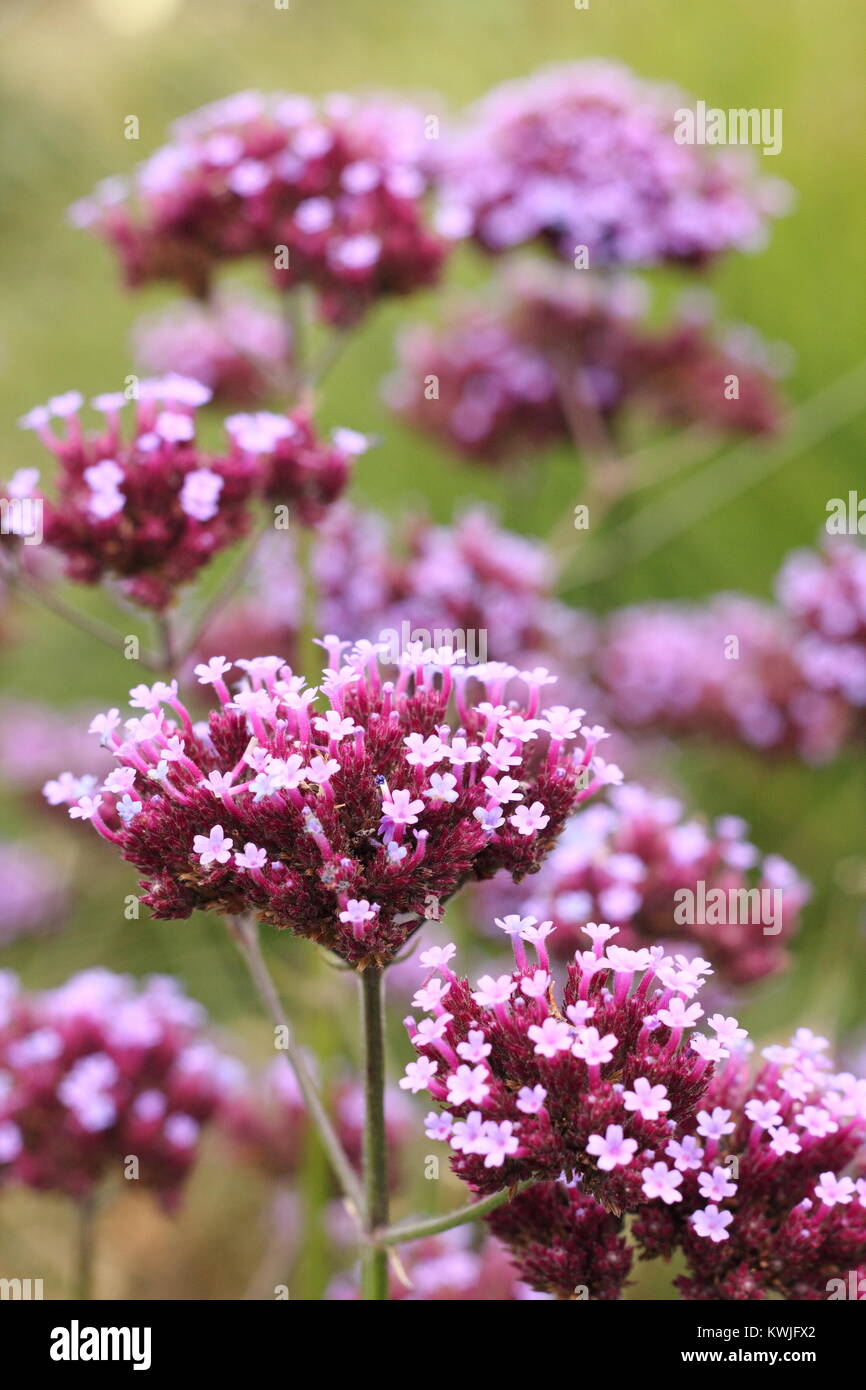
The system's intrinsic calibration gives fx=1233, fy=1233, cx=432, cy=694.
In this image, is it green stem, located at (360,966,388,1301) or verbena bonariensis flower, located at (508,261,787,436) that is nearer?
green stem, located at (360,966,388,1301)

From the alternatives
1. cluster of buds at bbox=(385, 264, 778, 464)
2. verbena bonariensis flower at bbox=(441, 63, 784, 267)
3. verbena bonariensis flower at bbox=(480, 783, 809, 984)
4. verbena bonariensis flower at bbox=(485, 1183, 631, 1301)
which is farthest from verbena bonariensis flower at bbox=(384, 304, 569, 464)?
verbena bonariensis flower at bbox=(485, 1183, 631, 1301)

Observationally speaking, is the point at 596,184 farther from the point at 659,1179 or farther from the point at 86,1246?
the point at 86,1246

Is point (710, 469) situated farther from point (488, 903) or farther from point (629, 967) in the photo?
point (629, 967)

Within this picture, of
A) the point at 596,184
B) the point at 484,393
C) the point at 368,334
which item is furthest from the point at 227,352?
the point at 368,334

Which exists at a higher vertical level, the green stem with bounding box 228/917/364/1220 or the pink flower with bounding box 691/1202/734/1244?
the green stem with bounding box 228/917/364/1220

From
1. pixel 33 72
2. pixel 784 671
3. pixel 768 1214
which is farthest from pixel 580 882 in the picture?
pixel 33 72

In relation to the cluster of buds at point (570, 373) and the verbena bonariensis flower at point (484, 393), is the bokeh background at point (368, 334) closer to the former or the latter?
the cluster of buds at point (570, 373)

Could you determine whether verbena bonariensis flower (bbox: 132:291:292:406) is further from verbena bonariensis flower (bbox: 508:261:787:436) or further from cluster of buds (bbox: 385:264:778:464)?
verbena bonariensis flower (bbox: 508:261:787:436)

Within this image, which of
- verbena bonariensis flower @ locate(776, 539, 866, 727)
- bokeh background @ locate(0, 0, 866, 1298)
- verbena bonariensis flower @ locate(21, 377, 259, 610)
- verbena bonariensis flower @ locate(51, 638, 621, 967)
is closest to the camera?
verbena bonariensis flower @ locate(51, 638, 621, 967)
